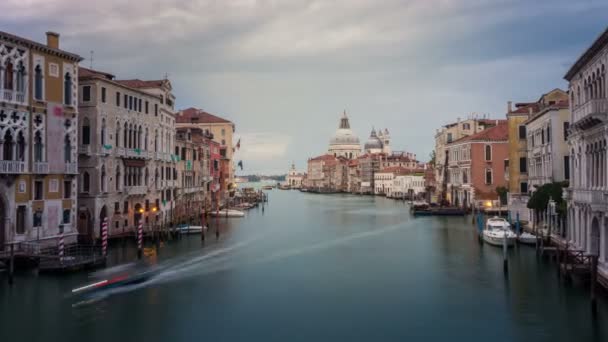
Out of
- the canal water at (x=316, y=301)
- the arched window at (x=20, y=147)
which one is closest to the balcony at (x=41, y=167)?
the arched window at (x=20, y=147)

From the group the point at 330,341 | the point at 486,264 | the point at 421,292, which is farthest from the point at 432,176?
the point at 330,341

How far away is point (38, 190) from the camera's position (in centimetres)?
2039

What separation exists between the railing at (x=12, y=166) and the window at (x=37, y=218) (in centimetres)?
163

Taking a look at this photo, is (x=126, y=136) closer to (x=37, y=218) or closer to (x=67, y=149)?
Answer: (x=67, y=149)

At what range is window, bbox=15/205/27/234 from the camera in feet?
63.8

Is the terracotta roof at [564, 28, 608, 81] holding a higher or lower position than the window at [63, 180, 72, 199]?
higher

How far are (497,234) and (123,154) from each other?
17659mm

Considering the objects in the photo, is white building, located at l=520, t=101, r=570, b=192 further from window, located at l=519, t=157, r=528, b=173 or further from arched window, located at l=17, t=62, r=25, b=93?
arched window, located at l=17, t=62, r=25, b=93

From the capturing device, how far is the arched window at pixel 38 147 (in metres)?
20.3

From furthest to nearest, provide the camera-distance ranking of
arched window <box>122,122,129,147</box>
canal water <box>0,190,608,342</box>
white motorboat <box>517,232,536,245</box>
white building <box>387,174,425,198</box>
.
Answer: white building <box>387,174,425,198</box>
arched window <box>122,122,129,147</box>
white motorboat <box>517,232,536,245</box>
canal water <box>0,190,608,342</box>

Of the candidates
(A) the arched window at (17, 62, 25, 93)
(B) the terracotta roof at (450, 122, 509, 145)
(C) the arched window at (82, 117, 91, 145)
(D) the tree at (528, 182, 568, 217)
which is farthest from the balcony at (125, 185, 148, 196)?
(B) the terracotta roof at (450, 122, 509, 145)

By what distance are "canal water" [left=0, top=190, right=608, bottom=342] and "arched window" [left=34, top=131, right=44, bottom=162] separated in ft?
14.4

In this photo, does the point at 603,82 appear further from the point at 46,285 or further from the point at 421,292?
the point at 46,285

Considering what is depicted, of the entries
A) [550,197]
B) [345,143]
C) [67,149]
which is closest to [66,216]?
[67,149]
